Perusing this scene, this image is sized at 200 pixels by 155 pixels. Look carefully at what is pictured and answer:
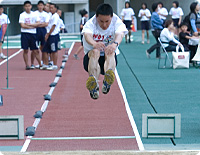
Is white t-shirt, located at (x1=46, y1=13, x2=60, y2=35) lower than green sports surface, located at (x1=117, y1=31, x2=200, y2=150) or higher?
higher

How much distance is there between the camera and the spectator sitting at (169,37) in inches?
637

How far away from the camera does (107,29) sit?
775 cm

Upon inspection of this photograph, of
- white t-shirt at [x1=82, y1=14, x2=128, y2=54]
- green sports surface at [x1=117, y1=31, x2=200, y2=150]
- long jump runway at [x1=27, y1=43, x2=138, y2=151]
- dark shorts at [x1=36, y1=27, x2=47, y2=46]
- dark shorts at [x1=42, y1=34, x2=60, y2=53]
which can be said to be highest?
white t-shirt at [x1=82, y1=14, x2=128, y2=54]

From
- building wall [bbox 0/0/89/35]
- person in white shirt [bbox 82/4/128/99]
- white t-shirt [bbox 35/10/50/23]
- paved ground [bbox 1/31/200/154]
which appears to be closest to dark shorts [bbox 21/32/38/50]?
white t-shirt [bbox 35/10/50/23]

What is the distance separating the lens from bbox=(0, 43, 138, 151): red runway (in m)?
7.74

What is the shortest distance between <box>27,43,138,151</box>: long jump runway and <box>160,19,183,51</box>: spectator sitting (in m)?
3.88

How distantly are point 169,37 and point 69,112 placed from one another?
7.03m

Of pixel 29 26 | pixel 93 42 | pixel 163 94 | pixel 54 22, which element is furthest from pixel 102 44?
pixel 29 26

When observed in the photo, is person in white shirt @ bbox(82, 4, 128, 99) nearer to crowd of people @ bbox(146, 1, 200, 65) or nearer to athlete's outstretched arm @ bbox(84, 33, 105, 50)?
athlete's outstretched arm @ bbox(84, 33, 105, 50)

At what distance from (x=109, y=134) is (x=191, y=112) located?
7.85 ft

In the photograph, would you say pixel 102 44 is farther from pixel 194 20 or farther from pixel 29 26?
pixel 194 20

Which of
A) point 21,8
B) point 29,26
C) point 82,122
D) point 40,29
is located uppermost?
point 21,8

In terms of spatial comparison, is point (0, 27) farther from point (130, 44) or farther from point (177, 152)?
point (130, 44)

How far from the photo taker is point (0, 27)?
1475cm
